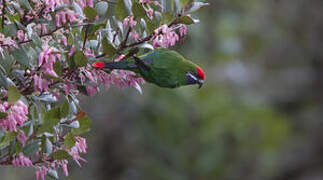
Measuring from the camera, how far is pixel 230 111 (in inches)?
316

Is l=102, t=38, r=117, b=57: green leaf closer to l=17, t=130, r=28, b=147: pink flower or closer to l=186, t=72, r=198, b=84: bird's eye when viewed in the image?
l=17, t=130, r=28, b=147: pink flower

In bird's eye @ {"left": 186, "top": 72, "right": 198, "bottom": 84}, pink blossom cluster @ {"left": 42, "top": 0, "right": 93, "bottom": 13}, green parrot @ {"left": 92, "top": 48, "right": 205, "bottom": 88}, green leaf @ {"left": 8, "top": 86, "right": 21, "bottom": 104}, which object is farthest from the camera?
bird's eye @ {"left": 186, "top": 72, "right": 198, "bottom": 84}

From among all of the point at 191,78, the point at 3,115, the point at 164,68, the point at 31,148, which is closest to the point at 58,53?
the point at 3,115

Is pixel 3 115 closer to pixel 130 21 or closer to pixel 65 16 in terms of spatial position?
pixel 65 16

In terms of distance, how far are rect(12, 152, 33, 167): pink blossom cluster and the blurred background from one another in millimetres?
4721

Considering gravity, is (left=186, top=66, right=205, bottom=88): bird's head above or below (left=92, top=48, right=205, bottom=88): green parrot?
below

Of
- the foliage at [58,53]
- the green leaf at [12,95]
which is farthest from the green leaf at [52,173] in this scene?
the green leaf at [12,95]

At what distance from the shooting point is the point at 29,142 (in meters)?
1.95

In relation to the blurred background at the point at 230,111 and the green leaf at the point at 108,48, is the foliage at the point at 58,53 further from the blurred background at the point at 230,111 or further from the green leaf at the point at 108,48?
the blurred background at the point at 230,111

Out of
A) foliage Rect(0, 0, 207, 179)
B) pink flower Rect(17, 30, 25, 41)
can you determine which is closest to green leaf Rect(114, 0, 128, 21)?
foliage Rect(0, 0, 207, 179)

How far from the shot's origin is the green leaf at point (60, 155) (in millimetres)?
1925

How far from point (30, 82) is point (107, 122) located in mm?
5506

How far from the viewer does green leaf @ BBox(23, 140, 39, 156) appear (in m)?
1.93

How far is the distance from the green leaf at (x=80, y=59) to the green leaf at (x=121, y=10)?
21 cm
